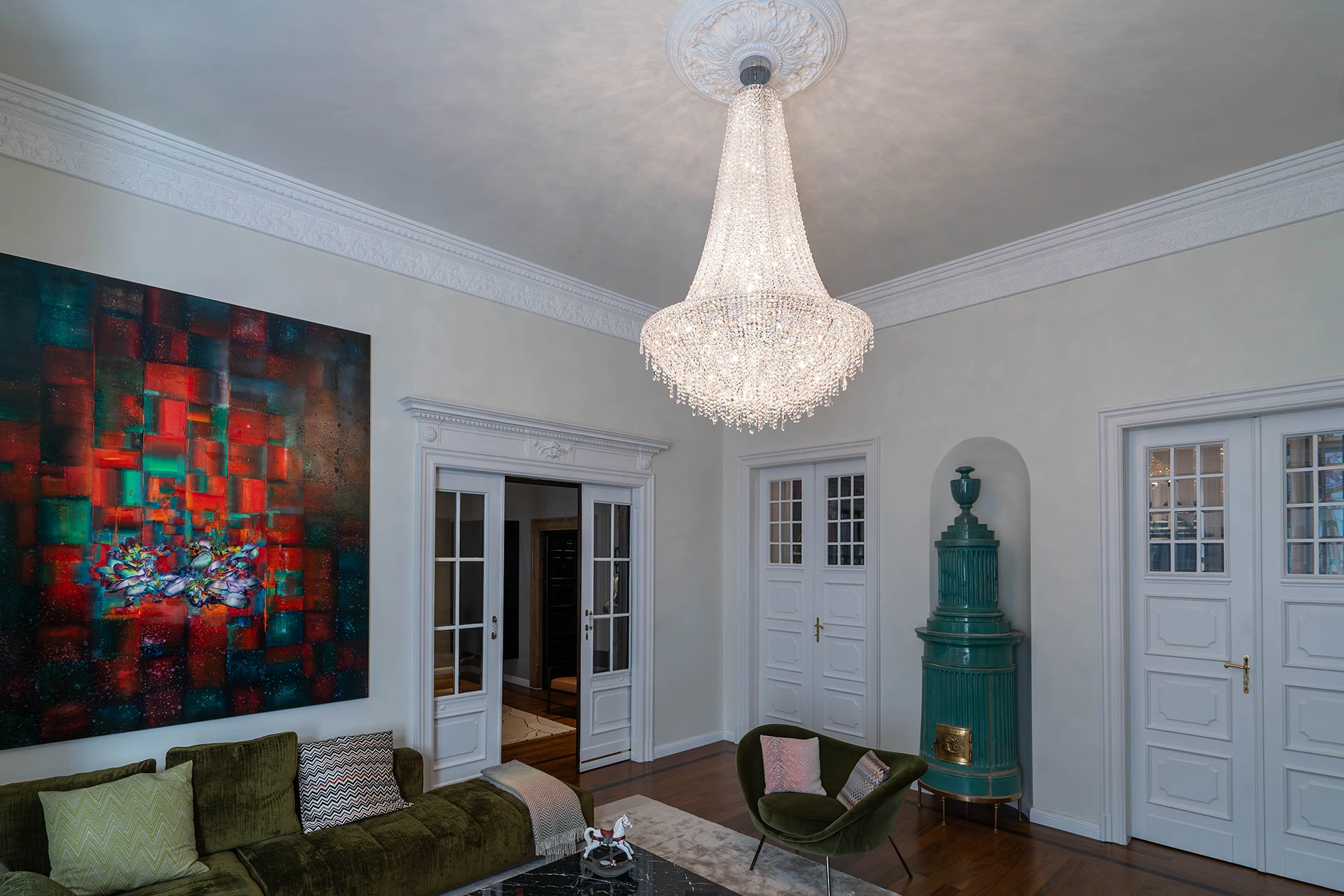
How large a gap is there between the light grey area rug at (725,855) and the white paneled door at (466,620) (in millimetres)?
969

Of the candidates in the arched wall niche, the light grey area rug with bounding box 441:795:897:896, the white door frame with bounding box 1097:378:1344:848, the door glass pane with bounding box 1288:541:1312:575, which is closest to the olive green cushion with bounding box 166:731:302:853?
the light grey area rug with bounding box 441:795:897:896

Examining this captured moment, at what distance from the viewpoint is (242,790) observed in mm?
3633

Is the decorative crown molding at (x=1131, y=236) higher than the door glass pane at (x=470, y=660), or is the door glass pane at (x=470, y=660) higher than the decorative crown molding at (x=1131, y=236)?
the decorative crown molding at (x=1131, y=236)

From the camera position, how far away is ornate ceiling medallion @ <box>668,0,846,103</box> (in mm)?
2957

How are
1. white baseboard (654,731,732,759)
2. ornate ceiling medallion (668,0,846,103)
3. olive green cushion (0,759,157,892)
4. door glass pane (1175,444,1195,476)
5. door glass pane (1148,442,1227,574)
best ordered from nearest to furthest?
ornate ceiling medallion (668,0,846,103), olive green cushion (0,759,157,892), door glass pane (1148,442,1227,574), door glass pane (1175,444,1195,476), white baseboard (654,731,732,759)

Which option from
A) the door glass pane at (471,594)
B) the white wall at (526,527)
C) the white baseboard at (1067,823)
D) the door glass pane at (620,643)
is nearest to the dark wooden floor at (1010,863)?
the white baseboard at (1067,823)

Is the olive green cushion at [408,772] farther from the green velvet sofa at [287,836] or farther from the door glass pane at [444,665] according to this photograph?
the door glass pane at [444,665]

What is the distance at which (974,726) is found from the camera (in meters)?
4.73

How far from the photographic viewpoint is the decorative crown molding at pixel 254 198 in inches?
141

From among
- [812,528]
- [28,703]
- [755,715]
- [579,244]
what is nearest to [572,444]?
[579,244]

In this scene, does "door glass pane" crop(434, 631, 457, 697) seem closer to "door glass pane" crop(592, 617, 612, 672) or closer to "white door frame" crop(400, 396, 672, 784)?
"white door frame" crop(400, 396, 672, 784)

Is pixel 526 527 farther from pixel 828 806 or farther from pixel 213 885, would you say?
pixel 213 885

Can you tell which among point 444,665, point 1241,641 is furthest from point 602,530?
point 1241,641

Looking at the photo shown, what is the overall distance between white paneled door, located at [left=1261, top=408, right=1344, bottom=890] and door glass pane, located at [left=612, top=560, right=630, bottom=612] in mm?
4057
